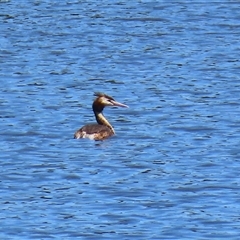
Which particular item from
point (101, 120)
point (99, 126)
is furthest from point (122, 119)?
point (99, 126)

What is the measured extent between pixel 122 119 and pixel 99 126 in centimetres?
130

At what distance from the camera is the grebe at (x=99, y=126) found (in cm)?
1991

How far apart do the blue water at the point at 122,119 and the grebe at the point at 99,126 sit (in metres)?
0.12

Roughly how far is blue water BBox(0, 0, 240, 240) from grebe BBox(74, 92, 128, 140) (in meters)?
0.12

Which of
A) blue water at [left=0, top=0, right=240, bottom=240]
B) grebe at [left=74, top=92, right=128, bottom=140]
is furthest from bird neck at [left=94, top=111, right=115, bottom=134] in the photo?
blue water at [left=0, top=0, right=240, bottom=240]

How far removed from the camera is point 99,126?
20281 millimetres

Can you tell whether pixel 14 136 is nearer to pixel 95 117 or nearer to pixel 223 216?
pixel 95 117

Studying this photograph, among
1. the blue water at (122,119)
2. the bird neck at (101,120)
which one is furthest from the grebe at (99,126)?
the blue water at (122,119)

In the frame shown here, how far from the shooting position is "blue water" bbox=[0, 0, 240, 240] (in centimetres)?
1535

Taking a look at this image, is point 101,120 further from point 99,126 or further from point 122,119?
point 122,119

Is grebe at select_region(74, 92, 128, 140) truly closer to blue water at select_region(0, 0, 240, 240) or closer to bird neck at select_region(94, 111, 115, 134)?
bird neck at select_region(94, 111, 115, 134)

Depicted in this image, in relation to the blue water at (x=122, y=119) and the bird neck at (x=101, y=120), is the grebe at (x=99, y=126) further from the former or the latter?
the blue water at (x=122, y=119)

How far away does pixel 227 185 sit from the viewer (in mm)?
16656

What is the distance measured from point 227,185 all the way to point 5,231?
327 centimetres
